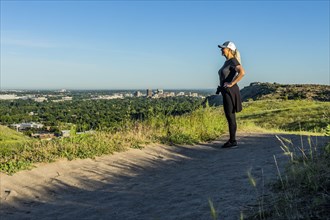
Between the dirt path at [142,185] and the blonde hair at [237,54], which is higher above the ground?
the blonde hair at [237,54]

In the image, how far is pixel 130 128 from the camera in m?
9.44

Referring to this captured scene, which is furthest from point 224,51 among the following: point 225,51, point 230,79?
point 230,79

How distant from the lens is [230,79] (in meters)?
7.77

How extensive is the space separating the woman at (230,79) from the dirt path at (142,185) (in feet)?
2.74

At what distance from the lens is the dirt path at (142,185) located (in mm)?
3949

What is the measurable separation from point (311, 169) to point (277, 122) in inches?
539

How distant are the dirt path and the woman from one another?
84cm

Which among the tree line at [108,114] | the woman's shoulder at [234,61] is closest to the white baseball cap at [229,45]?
the woman's shoulder at [234,61]

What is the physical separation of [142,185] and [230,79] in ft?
11.0

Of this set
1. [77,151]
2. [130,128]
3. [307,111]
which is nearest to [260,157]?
[77,151]

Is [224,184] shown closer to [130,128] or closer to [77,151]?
[77,151]

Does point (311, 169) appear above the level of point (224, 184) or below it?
above

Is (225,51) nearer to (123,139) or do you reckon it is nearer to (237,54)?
(237,54)

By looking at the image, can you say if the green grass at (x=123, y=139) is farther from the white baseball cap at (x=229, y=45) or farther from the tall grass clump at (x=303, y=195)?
the white baseball cap at (x=229, y=45)
